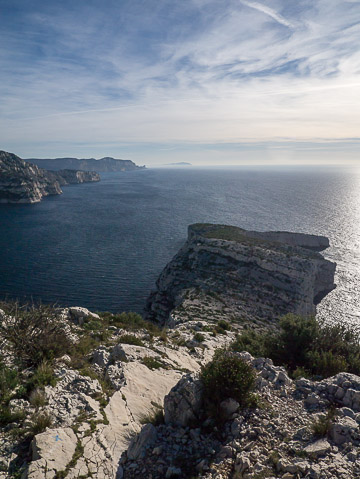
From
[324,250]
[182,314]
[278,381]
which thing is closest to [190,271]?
[182,314]

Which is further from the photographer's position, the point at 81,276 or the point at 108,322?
the point at 81,276

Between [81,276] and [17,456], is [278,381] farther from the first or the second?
[81,276]

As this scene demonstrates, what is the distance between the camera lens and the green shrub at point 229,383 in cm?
985

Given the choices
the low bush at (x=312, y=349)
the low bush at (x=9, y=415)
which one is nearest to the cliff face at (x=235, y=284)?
the low bush at (x=312, y=349)

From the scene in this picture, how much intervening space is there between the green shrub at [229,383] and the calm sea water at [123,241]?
45057 mm

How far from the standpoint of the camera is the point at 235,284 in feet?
165

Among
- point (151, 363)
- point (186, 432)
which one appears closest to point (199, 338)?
point (151, 363)

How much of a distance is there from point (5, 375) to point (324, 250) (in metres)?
98.6

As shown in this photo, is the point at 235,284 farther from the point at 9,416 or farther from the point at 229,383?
the point at 9,416

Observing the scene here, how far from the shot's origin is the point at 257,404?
974 centimetres

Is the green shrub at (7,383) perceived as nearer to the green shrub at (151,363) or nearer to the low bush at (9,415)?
the low bush at (9,415)

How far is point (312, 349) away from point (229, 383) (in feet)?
28.5

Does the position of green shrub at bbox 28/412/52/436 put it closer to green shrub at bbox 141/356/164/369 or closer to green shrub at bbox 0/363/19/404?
green shrub at bbox 0/363/19/404

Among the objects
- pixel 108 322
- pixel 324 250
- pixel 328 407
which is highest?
pixel 328 407
